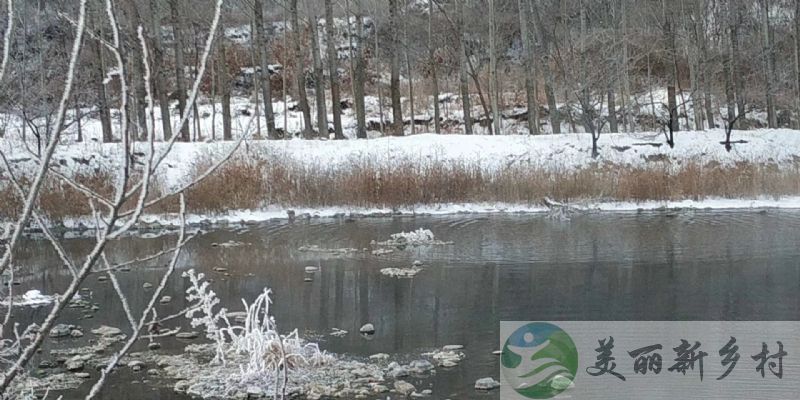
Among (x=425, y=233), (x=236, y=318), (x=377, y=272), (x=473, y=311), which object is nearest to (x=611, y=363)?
(x=473, y=311)

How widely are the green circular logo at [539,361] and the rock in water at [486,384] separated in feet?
0.50

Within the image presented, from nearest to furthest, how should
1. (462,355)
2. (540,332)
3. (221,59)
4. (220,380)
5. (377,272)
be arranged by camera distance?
(220,380) → (462,355) → (540,332) → (377,272) → (221,59)

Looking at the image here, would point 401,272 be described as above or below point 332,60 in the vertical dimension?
below

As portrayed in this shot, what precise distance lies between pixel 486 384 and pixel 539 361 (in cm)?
60

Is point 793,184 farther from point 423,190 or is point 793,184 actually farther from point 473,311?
point 473,311

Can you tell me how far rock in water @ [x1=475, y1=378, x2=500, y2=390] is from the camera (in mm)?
5531

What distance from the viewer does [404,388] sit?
5.54 meters

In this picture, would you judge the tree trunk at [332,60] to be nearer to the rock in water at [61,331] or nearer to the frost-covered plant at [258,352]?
the rock in water at [61,331]

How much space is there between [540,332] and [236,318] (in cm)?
294

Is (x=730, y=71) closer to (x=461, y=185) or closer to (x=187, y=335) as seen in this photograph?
(x=461, y=185)

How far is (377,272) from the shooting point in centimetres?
1008

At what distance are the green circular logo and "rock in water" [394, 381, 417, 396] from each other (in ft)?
2.37

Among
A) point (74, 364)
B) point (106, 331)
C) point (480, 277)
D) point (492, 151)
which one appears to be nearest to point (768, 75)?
point (492, 151)

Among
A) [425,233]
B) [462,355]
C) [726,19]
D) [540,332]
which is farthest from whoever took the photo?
[726,19]
